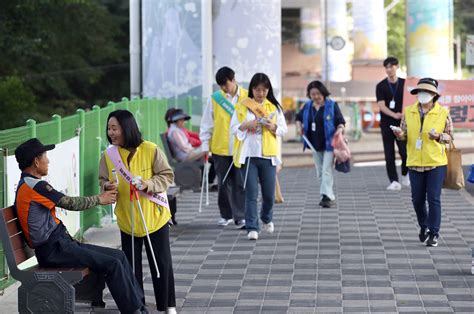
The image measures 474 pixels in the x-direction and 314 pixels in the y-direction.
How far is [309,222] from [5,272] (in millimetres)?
5122

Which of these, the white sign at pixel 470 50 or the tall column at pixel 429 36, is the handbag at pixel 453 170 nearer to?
the white sign at pixel 470 50

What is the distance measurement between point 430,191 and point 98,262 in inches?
173

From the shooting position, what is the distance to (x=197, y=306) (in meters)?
8.98

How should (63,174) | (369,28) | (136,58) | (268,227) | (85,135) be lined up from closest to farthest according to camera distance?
(63,174) → (85,135) → (268,227) → (136,58) → (369,28)

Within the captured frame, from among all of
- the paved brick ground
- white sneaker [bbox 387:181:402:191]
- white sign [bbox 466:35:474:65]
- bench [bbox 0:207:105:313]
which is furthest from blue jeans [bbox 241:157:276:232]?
white sneaker [bbox 387:181:402:191]

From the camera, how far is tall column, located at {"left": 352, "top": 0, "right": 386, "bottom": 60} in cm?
4975

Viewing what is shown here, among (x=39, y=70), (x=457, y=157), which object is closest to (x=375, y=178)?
(x=457, y=157)

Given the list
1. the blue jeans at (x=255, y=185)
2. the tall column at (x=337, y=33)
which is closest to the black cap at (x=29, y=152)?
the blue jeans at (x=255, y=185)

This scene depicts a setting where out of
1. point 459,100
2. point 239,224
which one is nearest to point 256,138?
point 239,224

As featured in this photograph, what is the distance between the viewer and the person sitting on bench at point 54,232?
304 inches

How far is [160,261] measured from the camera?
840 centimetres

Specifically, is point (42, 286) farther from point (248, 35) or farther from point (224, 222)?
point (248, 35)

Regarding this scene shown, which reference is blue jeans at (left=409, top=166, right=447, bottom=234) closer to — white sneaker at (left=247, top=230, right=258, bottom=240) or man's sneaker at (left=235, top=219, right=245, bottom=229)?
white sneaker at (left=247, top=230, right=258, bottom=240)

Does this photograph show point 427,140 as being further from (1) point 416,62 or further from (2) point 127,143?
(1) point 416,62
